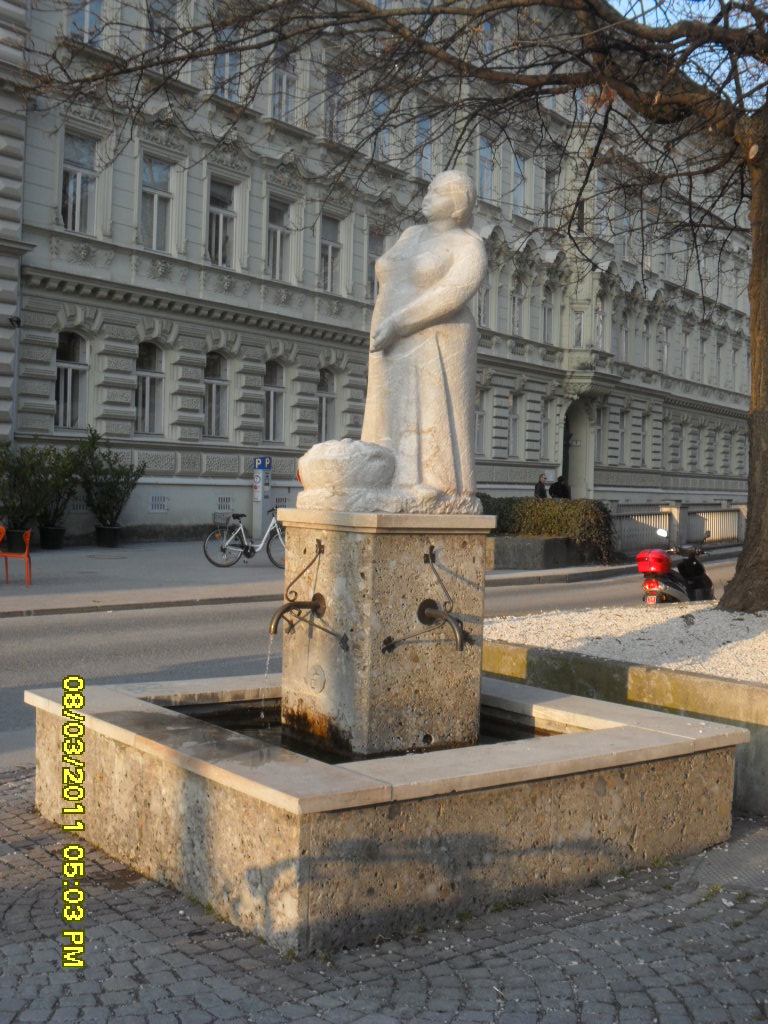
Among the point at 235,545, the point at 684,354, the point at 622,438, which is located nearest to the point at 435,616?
the point at 235,545

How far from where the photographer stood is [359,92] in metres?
10.1

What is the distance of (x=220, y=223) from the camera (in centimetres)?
2892

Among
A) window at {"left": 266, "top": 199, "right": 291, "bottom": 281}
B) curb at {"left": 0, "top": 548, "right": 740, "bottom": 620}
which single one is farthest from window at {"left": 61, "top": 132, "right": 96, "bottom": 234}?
curb at {"left": 0, "top": 548, "right": 740, "bottom": 620}

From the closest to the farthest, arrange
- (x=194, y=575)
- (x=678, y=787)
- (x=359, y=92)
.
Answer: (x=678, y=787) < (x=359, y=92) < (x=194, y=575)

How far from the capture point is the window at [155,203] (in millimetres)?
26703

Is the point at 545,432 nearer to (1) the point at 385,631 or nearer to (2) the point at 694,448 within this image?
(2) the point at 694,448

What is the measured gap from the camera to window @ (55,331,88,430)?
24.8m

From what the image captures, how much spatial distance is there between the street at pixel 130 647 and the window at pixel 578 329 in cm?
2869

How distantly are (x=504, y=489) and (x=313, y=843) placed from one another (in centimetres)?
3625

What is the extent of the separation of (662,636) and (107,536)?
1729cm

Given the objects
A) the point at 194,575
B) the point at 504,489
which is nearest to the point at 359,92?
the point at 194,575

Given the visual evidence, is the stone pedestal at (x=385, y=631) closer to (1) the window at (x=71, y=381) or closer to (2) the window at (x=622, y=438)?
(1) the window at (x=71, y=381)

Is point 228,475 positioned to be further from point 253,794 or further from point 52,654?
point 253,794

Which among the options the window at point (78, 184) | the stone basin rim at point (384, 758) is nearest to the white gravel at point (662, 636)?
the stone basin rim at point (384, 758)
